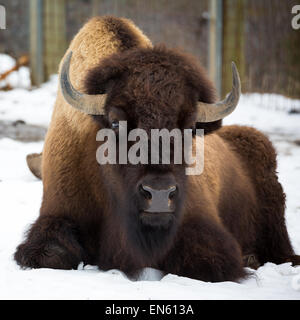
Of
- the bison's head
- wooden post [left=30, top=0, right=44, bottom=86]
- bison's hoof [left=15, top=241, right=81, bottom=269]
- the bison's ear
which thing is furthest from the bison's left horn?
wooden post [left=30, top=0, right=44, bottom=86]

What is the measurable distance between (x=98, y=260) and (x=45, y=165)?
3.10ft

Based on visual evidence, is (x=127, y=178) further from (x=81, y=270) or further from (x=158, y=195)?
(x=81, y=270)

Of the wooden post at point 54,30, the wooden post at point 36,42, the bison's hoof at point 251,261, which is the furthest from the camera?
the wooden post at point 54,30

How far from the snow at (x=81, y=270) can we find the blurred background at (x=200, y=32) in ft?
3.44

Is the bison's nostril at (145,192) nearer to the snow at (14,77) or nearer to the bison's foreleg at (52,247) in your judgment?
the bison's foreleg at (52,247)

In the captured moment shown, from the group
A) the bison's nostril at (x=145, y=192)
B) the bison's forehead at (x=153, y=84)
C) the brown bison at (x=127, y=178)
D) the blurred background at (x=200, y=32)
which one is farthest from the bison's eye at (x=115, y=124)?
the blurred background at (x=200, y=32)

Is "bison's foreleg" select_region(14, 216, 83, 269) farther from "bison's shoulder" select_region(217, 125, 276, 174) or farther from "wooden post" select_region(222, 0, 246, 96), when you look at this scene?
"wooden post" select_region(222, 0, 246, 96)

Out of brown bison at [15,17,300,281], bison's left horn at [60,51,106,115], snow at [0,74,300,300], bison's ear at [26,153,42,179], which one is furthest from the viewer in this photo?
bison's ear at [26,153,42,179]

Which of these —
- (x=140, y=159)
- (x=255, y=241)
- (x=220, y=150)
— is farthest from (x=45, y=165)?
(x=255, y=241)

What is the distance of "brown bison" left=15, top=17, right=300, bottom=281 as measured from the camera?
371 centimetres

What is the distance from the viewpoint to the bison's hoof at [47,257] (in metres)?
4.06

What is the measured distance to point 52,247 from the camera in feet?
13.5

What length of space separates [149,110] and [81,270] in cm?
130

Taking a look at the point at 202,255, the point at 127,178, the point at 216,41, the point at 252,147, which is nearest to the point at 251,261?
the point at 202,255
